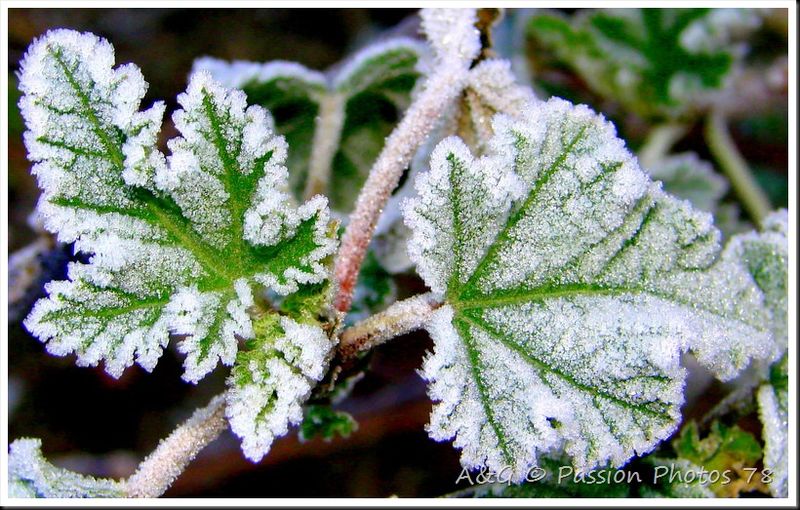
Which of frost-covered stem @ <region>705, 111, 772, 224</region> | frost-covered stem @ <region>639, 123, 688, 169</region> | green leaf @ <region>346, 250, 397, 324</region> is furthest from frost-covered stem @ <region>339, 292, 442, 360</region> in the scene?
frost-covered stem @ <region>705, 111, 772, 224</region>

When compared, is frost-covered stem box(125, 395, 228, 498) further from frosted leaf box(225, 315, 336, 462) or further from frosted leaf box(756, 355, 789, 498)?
frosted leaf box(756, 355, 789, 498)

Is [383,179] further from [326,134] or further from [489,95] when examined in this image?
[326,134]

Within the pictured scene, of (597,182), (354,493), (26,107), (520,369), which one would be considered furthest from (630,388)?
(354,493)

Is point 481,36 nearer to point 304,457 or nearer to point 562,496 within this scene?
point 562,496

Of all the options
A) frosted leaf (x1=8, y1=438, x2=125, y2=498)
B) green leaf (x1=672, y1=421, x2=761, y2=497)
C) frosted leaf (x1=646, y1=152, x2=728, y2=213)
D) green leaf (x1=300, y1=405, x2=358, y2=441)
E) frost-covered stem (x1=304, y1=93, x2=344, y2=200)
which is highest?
frosted leaf (x1=646, y1=152, x2=728, y2=213)

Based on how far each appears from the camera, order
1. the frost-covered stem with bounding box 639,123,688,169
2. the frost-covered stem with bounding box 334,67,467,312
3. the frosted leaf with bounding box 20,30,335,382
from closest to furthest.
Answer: the frosted leaf with bounding box 20,30,335,382
the frost-covered stem with bounding box 334,67,467,312
the frost-covered stem with bounding box 639,123,688,169
